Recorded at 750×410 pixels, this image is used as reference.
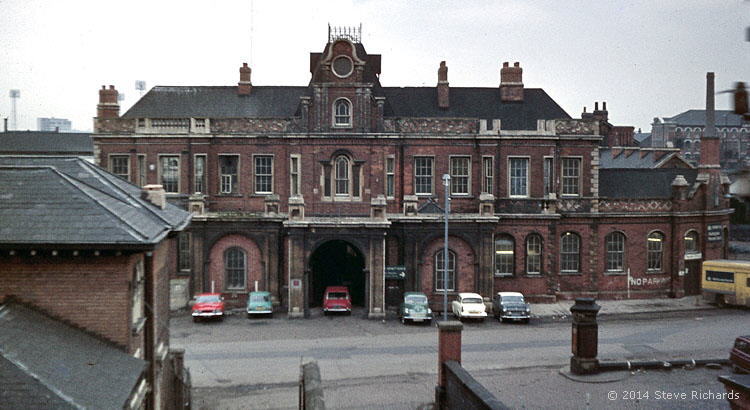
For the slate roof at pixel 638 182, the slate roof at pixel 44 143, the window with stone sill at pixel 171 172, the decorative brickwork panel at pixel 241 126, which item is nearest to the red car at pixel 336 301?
the decorative brickwork panel at pixel 241 126

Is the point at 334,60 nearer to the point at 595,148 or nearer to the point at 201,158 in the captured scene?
the point at 201,158

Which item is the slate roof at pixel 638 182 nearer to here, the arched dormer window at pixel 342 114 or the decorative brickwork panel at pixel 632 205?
the decorative brickwork panel at pixel 632 205

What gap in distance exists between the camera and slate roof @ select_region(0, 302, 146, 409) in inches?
366

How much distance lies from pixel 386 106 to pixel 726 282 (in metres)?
22.0

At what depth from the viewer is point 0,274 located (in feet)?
40.5

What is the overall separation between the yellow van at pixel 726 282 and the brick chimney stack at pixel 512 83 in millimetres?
14990

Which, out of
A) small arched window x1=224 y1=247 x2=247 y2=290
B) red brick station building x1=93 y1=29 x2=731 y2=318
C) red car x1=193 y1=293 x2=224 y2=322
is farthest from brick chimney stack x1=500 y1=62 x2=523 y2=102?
red car x1=193 y1=293 x2=224 y2=322

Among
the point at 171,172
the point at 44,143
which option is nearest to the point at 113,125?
the point at 171,172

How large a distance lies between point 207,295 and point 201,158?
8.75 m

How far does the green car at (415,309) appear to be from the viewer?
1299 inches

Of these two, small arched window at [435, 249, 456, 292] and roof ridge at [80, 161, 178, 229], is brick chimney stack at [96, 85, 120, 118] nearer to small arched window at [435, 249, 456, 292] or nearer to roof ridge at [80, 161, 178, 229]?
small arched window at [435, 249, 456, 292]

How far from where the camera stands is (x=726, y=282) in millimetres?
37312

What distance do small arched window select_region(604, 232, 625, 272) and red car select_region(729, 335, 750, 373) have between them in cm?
1841

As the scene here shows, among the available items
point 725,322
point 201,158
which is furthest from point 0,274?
point 725,322
